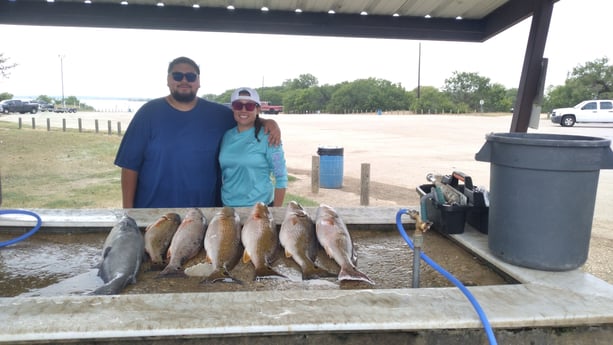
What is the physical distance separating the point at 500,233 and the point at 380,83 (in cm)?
10345

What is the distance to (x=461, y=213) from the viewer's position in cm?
288

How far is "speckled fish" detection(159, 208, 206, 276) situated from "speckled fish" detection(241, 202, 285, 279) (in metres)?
0.30

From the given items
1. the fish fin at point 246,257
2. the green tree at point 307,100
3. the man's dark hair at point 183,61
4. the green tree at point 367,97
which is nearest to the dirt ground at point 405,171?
the fish fin at point 246,257

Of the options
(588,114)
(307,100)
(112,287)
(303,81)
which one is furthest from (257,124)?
(303,81)

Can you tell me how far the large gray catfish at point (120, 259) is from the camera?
214 cm

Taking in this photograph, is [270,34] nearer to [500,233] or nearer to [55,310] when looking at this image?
[500,233]

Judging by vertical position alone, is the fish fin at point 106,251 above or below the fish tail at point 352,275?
above

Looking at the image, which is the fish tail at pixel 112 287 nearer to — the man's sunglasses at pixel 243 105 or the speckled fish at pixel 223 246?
the speckled fish at pixel 223 246

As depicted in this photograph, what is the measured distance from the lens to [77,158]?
18219 millimetres

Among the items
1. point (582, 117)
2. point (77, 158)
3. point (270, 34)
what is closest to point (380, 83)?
point (582, 117)

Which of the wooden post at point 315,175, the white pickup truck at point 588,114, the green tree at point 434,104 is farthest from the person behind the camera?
the green tree at point 434,104

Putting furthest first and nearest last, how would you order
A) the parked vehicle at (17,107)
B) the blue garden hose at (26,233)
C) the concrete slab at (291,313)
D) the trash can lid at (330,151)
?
the parked vehicle at (17,107), the trash can lid at (330,151), the blue garden hose at (26,233), the concrete slab at (291,313)

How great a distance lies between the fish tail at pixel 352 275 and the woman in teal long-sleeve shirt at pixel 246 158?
5.40 feet

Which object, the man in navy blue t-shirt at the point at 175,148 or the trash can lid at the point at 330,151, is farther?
the trash can lid at the point at 330,151
